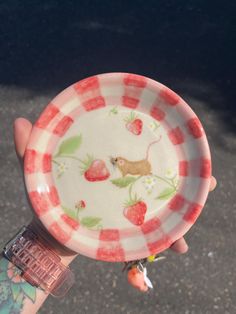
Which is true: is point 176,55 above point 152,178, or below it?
below

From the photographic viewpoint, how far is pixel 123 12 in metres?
3.65

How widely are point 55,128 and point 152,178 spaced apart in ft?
1.68

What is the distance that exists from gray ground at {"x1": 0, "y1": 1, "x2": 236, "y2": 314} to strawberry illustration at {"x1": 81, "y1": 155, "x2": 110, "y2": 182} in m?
1.28

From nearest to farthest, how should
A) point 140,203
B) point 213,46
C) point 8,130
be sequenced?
point 140,203 < point 8,130 < point 213,46

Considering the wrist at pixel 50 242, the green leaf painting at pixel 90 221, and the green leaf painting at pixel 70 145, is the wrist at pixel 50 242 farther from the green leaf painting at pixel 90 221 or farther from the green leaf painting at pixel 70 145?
the green leaf painting at pixel 70 145

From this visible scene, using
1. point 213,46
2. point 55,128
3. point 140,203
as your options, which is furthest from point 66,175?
point 213,46

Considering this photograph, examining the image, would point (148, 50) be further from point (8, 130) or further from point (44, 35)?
point (8, 130)

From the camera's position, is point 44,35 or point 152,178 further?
point 44,35

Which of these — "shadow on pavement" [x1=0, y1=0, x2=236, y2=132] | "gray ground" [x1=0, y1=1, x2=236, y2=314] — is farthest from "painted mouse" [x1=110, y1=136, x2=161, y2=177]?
"shadow on pavement" [x1=0, y1=0, x2=236, y2=132]

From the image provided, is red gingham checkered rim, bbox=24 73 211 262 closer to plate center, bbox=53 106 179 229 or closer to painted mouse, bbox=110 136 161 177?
plate center, bbox=53 106 179 229

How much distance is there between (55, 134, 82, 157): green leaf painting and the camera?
1.93 meters

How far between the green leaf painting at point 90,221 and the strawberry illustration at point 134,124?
44cm

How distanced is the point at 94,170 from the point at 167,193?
0.36m

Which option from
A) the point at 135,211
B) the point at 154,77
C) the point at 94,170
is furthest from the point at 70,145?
the point at 154,77
